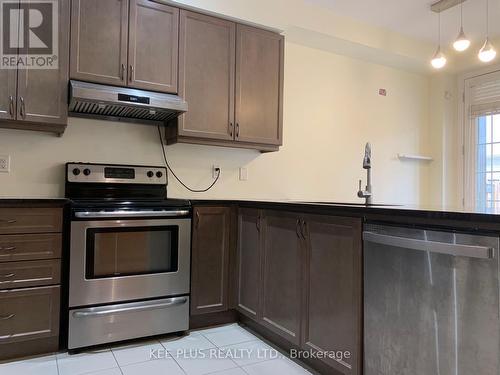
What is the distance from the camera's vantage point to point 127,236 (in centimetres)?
244

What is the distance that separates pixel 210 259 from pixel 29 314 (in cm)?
116

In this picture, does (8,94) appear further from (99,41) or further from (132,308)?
(132,308)

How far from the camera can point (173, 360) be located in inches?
88.0

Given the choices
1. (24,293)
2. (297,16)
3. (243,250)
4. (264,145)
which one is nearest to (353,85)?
(297,16)

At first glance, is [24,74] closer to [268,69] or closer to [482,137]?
[268,69]

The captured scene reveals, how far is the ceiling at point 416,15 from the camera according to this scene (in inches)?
133

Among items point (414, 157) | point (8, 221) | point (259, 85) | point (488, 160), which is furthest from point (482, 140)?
point (8, 221)

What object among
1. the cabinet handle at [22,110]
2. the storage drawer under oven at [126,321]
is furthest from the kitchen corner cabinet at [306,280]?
the cabinet handle at [22,110]

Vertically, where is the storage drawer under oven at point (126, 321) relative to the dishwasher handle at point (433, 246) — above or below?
below

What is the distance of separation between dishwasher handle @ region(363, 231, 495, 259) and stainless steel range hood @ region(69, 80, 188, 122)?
65.4 inches

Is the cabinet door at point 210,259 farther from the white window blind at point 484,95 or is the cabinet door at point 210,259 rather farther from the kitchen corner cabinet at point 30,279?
the white window blind at point 484,95

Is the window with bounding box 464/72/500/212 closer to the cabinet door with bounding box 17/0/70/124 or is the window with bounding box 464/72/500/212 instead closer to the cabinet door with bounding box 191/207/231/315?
the cabinet door with bounding box 191/207/231/315

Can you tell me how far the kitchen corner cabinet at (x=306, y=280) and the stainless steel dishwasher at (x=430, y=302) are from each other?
0.09m

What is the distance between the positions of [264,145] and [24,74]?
1.78 metres
